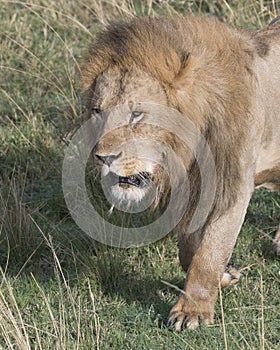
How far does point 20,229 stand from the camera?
4.02 m

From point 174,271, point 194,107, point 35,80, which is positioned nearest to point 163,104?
point 194,107

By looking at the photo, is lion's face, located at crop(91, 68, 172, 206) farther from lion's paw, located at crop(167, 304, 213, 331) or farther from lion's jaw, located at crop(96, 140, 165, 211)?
lion's paw, located at crop(167, 304, 213, 331)

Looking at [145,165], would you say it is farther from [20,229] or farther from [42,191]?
[42,191]

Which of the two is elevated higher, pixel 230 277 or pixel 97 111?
pixel 97 111

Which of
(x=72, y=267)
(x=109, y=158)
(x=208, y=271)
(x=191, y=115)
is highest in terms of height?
(x=191, y=115)

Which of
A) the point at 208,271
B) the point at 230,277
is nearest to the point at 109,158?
the point at 208,271

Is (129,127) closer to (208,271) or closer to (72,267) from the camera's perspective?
(208,271)

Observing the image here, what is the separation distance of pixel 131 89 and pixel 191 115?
0.24 metres

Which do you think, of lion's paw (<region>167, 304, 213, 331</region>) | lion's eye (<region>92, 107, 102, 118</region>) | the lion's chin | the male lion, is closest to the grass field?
lion's paw (<region>167, 304, 213, 331</region>)

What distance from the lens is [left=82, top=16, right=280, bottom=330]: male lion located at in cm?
320

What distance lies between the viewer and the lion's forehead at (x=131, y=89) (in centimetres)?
318

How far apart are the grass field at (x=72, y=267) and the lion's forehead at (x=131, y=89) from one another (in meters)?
0.58

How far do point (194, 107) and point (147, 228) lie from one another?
1.09m

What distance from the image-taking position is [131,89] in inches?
125
